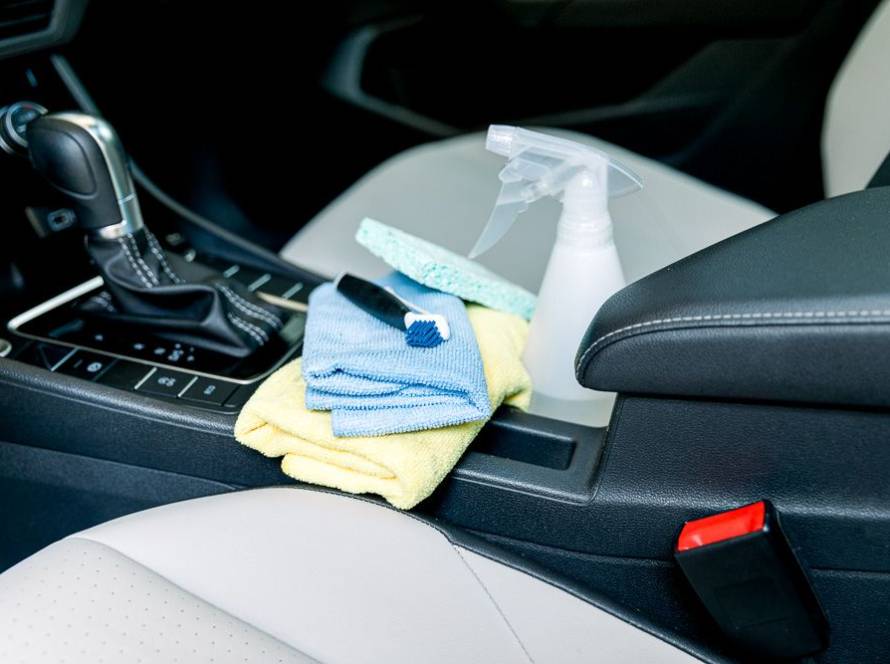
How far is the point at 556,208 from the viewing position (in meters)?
0.78

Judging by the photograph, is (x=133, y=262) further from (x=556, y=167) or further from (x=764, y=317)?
(x=764, y=317)

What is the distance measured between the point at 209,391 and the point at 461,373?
26cm

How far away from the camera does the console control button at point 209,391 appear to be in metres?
0.81

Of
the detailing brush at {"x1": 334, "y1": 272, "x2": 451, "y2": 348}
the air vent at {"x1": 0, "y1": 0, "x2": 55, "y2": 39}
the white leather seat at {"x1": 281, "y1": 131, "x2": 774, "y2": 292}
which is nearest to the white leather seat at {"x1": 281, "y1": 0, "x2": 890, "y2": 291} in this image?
the white leather seat at {"x1": 281, "y1": 131, "x2": 774, "y2": 292}

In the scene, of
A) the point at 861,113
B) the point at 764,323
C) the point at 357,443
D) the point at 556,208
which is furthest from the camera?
the point at 861,113

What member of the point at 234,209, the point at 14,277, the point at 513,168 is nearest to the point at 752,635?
the point at 513,168

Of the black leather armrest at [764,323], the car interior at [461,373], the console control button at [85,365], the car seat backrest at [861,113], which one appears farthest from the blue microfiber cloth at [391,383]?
the car seat backrest at [861,113]

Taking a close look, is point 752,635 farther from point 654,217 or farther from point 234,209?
point 234,209

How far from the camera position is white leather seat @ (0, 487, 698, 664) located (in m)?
0.55

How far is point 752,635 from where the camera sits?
62 cm

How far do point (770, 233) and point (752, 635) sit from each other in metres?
0.27

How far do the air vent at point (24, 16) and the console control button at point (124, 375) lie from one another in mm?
372

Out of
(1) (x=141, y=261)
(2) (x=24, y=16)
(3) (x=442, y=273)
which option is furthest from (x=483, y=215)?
(2) (x=24, y=16)

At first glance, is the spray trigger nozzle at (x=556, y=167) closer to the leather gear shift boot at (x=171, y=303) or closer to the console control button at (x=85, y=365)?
the leather gear shift boot at (x=171, y=303)
